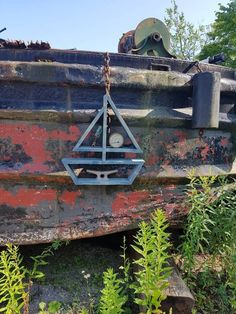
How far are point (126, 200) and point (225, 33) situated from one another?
60.7ft

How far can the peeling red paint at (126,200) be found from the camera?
2.91 m

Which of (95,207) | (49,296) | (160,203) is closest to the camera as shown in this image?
(49,296)

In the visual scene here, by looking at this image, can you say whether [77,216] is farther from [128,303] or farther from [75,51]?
[75,51]

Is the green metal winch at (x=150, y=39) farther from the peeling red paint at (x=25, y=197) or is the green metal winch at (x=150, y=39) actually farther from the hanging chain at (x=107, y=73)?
the peeling red paint at (x=25, y=197)

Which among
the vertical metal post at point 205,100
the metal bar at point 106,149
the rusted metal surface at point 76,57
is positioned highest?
the rusted metal surface at point 76,57

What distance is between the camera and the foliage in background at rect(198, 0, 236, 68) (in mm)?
18312

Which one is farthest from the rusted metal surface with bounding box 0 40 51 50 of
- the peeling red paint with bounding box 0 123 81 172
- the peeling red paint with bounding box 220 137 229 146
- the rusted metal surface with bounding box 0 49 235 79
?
the peeling red paint with bounding box 220 137 229 146

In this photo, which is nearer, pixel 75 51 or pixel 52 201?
pixel 52 201

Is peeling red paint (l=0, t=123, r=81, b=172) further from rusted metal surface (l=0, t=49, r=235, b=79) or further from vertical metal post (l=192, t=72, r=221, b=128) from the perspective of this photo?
vertical metal post (l=192, t=72, r=221, b=128)

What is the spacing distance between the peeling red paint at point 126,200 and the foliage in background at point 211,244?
16.9 inches

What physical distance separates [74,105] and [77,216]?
93 cm

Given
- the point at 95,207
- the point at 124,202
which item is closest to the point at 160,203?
the point at 124,202

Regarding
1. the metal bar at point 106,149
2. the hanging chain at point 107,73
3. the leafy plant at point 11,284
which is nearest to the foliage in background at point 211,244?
the metal bar at point 106,149

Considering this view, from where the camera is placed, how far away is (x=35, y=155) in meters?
2.74
